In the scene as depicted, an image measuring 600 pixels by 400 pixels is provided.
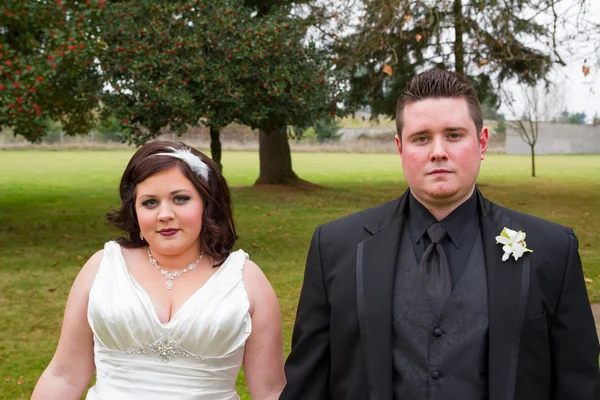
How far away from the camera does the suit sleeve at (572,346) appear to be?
2.52 metres

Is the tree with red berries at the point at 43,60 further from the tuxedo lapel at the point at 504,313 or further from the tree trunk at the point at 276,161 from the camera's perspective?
the tree trunk at the point at 276,161

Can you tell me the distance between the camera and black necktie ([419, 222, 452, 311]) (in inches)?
99.0

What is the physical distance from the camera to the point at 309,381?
271cm

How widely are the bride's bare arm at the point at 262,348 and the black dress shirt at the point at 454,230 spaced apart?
0.73 m

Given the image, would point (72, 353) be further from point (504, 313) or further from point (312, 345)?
point (504, 313)

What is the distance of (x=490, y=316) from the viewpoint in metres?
2.46

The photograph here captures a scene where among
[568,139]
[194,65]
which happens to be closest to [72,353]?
[194,65]

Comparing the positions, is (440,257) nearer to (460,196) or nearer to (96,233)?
(460,196)

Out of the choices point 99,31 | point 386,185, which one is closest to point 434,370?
point 99,31

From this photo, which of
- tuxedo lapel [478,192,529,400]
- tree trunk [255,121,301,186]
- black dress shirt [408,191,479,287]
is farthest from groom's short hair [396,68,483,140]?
tree trunk [255,121,301,186]

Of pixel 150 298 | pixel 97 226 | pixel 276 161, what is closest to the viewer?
pixel 150 298

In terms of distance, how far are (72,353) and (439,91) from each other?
1.78 meters

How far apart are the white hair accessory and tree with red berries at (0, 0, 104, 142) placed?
25.1ft

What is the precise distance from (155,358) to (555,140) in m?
71.4
